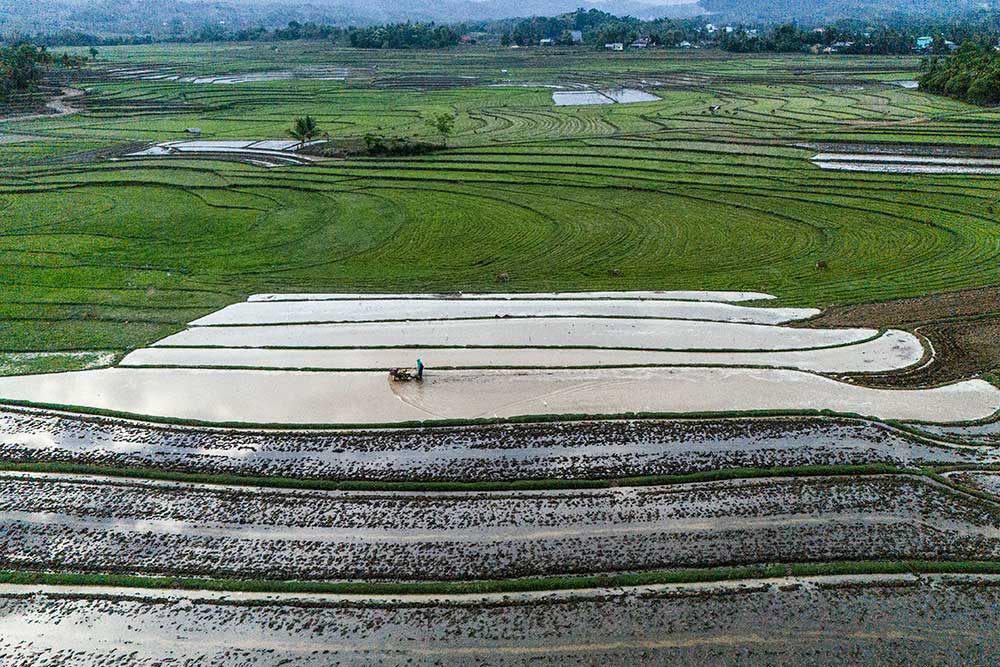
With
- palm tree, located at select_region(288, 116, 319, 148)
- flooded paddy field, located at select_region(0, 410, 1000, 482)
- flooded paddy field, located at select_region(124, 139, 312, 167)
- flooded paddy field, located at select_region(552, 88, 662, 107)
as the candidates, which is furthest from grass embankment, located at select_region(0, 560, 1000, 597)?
flooded paddy field, located at select_region(552, 88, 662, 107)

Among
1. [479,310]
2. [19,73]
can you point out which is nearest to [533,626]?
[479,310]

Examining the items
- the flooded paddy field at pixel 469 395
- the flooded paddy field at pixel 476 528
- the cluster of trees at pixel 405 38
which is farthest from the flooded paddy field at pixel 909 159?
the cluster of trees at pixel 405 38

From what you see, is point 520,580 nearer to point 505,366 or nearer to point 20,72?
point 505,366

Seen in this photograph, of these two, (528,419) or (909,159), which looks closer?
(528,419)

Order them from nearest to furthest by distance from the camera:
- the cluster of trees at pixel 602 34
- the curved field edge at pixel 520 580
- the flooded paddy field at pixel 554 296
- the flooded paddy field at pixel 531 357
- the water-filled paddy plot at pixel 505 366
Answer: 1. the curved field edge at pixel 520 580
2. the water-filled paddy plot at pixel 505 366
3. the flooded paddy field at pixel 531 357
4. the flooded paddy field at pixel 554 296
5. the cluster of trees at pixel 602 34

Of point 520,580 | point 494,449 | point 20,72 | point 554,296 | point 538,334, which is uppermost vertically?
point 20,72

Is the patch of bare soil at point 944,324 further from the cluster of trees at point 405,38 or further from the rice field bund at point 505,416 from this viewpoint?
the cluster of trees at point 405,38

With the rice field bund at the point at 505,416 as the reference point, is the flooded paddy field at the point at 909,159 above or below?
above
